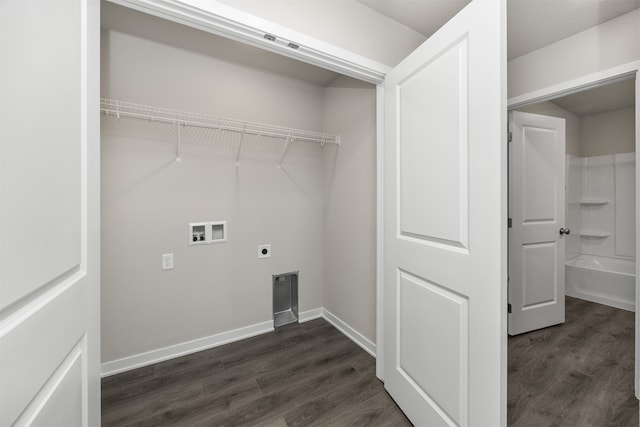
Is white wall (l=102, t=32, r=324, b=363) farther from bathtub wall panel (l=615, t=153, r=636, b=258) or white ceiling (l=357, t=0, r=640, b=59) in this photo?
bathtub wall panel (l=615, t=153, r=636, b=258)

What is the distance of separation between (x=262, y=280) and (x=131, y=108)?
5.55 feet

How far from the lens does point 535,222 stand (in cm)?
243

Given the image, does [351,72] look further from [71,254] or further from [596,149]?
[596,149]

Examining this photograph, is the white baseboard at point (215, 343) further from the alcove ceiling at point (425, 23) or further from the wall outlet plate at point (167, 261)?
the alcove ceiling at point (425, 23)

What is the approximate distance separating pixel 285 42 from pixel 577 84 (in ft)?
7.17

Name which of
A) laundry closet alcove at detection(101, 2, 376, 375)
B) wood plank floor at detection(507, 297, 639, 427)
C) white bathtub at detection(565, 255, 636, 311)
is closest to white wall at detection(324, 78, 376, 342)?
laundry closet alcove at detection(101, 2, 376, 375)

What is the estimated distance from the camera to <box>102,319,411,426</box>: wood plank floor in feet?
4.77

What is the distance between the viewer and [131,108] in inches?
70.7

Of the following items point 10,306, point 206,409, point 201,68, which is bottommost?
point 206,409

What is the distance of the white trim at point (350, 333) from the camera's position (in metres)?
Result: 2.08

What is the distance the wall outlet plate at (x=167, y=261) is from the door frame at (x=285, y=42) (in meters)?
1.55

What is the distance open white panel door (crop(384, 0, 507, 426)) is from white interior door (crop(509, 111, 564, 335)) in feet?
5.11

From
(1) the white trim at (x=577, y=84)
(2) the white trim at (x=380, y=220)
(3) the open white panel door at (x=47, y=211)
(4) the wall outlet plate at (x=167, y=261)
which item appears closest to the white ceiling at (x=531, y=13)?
(1) the white trim at (x=577, y=84)

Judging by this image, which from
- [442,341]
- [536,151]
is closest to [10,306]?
[442,341]
